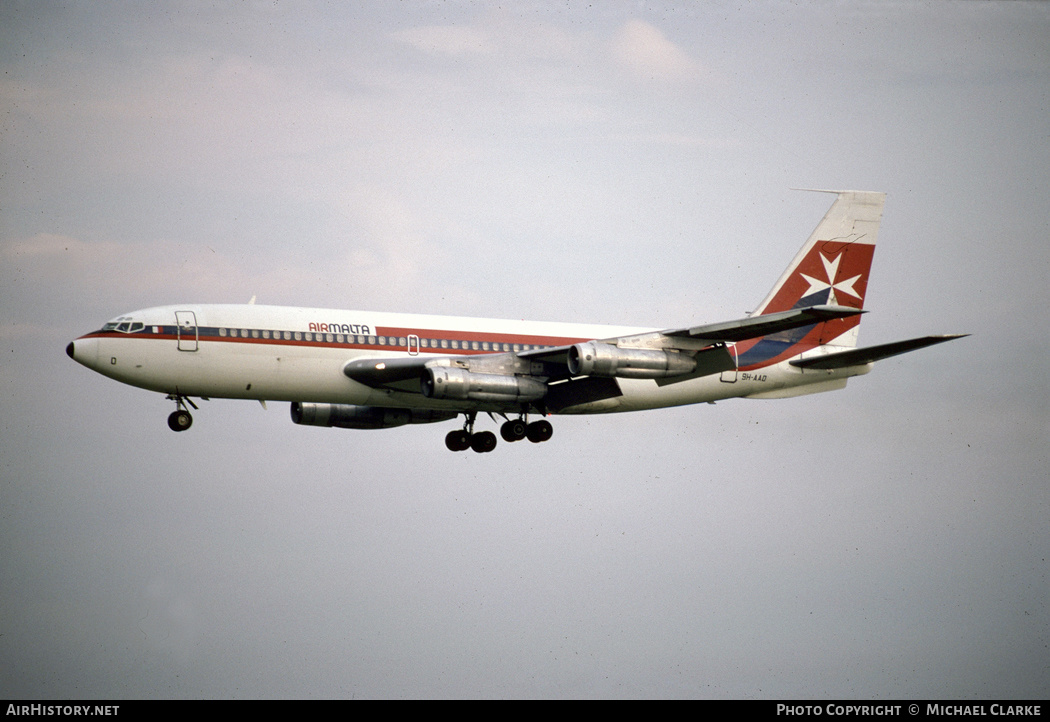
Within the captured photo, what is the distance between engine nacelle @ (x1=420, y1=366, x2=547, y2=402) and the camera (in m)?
46.8

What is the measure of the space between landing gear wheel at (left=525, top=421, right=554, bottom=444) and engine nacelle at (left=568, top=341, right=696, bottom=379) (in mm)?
4875

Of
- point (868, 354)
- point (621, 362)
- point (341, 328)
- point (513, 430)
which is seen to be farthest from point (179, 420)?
point (868, 354)

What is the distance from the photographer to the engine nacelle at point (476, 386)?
154 ft

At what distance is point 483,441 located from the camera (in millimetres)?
53000

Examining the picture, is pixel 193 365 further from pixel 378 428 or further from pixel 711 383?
pixel 711 383

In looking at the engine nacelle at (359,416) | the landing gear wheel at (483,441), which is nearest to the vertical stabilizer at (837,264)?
the landing gear wheel at (483,441)

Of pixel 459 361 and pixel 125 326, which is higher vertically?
pixel 125 326

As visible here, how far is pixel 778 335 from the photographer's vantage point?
53594mm

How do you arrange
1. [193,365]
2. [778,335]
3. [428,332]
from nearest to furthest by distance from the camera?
[193,365], [428,332], [778,335]

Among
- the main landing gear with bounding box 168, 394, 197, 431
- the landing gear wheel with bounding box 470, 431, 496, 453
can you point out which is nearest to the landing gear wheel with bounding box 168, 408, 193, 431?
the main landing gear with bounding box 168, 394, 197, 431

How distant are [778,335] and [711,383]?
12.1 ft

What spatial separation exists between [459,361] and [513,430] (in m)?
4.97

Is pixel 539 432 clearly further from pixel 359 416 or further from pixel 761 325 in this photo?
pixel 761 325
